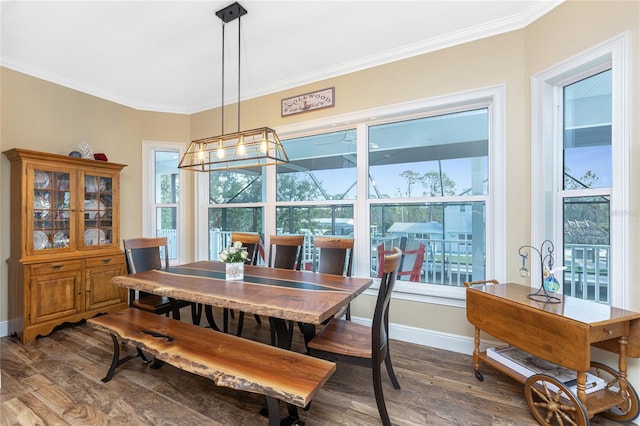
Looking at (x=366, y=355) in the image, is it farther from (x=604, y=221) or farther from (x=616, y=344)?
(x=604, y=221)

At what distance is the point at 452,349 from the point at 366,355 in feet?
4.74

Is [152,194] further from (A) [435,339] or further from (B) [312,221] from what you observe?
(A) [435,339]

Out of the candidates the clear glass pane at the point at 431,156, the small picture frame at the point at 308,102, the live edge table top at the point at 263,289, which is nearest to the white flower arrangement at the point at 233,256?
the live edge table top at the point at 263,289

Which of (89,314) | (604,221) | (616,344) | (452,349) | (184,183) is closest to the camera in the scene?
(616,344)

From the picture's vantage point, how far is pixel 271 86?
12.0 feet

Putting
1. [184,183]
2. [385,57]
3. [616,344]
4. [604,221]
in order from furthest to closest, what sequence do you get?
[184,183]
[385,57]
[604,221]
[616,344]

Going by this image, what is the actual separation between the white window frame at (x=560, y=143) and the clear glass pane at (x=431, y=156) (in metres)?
0.45

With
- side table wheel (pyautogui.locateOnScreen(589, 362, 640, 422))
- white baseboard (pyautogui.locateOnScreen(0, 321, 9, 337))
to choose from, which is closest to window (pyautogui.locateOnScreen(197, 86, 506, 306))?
side table wheel (pyautogui.locateOnScreen(589, 362, 640, 422))

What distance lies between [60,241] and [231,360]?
2.96 meters

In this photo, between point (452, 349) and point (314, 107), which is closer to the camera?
point (452, 349)

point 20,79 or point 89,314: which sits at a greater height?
point 20,79

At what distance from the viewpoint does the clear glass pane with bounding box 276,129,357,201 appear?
337cm

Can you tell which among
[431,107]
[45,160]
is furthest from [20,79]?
[431,107]

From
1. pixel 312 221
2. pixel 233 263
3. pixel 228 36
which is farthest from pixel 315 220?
pixel 228 36
